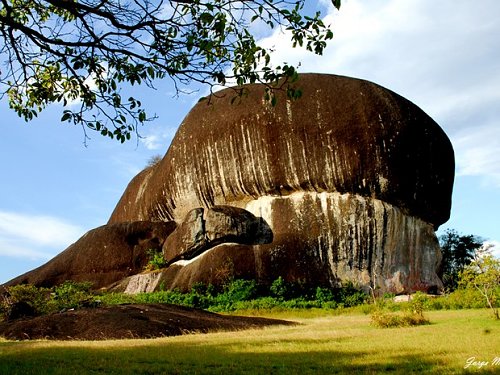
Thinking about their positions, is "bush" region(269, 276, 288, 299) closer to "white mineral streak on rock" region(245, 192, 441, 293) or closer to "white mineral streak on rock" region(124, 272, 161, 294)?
"white mineral streak on rock" region(245, 192, 441, 293)

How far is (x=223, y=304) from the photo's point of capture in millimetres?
20750

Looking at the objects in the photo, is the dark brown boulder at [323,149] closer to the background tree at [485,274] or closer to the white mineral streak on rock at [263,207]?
the white mineral streak on rock at [263,207]

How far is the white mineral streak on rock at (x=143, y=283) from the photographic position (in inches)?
917

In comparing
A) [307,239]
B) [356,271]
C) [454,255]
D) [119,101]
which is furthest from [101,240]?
[454,255]

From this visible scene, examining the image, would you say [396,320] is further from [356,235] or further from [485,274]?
[356,235]

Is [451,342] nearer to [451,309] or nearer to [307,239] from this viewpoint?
[451,309]

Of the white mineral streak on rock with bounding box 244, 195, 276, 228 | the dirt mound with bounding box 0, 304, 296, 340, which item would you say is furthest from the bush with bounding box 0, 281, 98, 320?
the white mineral streak on rock with bounding box 244, 195, 276, 228

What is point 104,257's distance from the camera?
26188mm

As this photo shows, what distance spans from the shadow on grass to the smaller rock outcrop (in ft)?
41.1

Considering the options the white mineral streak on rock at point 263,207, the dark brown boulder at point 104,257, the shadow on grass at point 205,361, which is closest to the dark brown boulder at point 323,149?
the white mineral streak on rock at point 263,207

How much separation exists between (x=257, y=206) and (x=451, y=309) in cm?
873

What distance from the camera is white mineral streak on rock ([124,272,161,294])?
23281 mm

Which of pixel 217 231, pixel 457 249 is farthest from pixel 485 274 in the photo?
pixel 457 249

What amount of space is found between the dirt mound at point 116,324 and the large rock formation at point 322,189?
24.5ft
